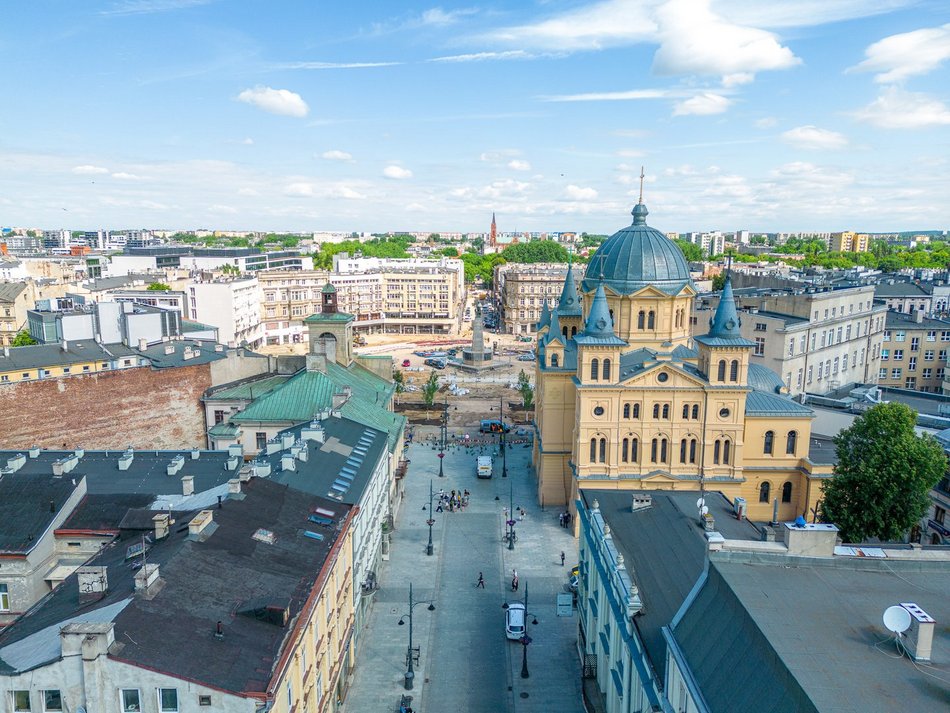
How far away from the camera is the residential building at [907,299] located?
11369 centimetres

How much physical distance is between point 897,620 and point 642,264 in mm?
46937

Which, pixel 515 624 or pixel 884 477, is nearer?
pixel 515 624

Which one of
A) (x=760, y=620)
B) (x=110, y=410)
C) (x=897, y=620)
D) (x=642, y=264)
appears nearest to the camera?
(x=897, y=620)

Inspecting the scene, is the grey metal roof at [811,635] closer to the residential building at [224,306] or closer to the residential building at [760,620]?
the residential building at [760,620]

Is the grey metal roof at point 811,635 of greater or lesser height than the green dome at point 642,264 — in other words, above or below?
below

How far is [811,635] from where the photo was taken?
19500mm

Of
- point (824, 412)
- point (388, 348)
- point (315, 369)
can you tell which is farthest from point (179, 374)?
point (388, 348)

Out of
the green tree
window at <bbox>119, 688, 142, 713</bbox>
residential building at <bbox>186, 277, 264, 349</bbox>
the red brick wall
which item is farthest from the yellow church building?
residential building at <bbox>186, 277, 264, 349</bbox>

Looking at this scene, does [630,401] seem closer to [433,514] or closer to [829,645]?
[433,514]

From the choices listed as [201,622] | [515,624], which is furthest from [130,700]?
[515,624]

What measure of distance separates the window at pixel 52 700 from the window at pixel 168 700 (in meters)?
3.34

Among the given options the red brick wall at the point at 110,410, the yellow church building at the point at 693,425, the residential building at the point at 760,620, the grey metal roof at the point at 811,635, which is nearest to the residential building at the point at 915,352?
the yellow church building at the point at 693,425

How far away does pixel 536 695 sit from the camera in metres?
38.1

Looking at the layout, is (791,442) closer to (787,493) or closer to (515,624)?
(787,493)
